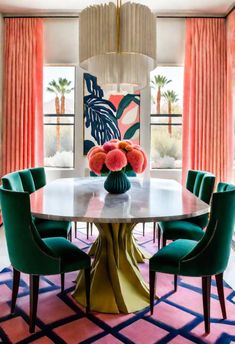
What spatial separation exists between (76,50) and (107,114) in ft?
3.45

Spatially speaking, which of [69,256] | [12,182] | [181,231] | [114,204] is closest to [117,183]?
[114,204]

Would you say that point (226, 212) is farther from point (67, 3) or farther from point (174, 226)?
point (67, 3)

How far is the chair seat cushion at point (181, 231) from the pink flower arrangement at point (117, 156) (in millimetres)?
542

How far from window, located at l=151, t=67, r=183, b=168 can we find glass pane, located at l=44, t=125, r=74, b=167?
1.26m

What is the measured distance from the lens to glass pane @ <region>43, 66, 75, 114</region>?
474 centimetres

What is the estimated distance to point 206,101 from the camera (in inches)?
178

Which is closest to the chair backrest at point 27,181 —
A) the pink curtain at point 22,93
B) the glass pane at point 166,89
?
the pink curtain at point 22,93

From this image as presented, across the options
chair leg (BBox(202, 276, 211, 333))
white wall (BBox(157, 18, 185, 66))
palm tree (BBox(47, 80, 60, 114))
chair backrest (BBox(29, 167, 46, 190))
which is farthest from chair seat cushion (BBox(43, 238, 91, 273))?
white wall (BBox(157, 18, 185, 66))

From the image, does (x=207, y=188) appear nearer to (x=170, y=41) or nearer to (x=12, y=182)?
(x=12, y=182)

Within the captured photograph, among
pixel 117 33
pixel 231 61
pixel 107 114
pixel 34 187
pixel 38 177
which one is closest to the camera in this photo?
pixel 117 33

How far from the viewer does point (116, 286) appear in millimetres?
2182

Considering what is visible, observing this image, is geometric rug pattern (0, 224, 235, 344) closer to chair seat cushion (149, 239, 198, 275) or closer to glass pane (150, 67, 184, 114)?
chair seat cushion (149, 239, 198, 275)

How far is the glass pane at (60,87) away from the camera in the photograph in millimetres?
4742

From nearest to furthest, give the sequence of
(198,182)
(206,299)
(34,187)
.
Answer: (206,299) < (198,182) < (34,187)
